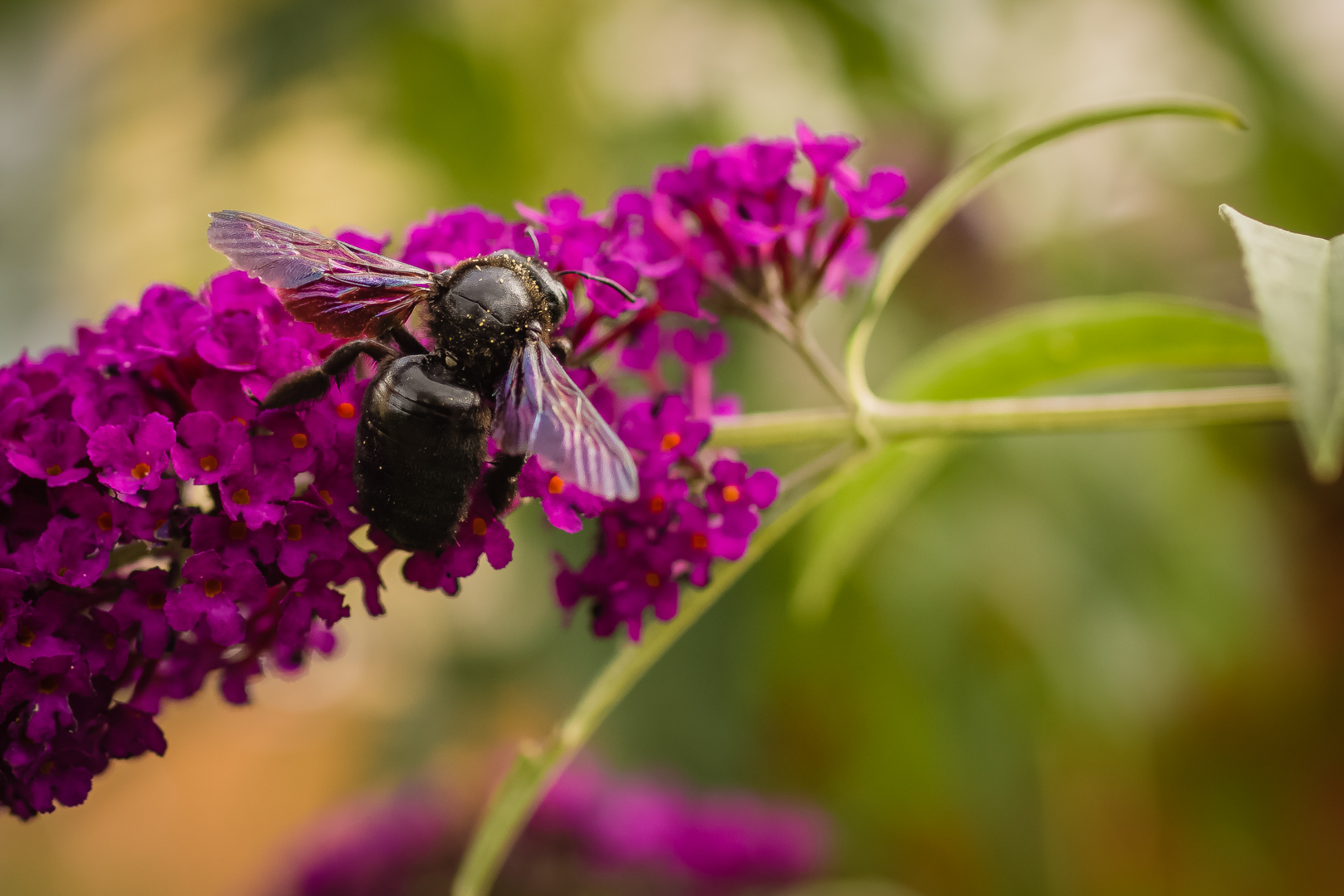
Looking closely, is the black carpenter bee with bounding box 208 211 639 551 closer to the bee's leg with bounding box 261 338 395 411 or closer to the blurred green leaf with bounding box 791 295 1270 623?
the bee's leg with bounding box 261 338 395 411

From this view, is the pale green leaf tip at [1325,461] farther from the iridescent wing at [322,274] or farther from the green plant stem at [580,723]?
the iridescent wing at [322,274]

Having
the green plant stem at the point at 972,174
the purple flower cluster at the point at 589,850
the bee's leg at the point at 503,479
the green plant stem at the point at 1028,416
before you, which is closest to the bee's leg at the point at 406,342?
the bee's leg at the point at 503,479

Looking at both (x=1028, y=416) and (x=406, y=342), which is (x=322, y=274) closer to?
(x=406, y=342)

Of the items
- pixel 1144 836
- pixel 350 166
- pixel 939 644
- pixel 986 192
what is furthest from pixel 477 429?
pixel 1144 836

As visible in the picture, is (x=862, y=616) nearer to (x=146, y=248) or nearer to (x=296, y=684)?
(x=146, y=248)

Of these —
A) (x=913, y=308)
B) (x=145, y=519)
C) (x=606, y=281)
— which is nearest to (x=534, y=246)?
(x=606, y=281)
